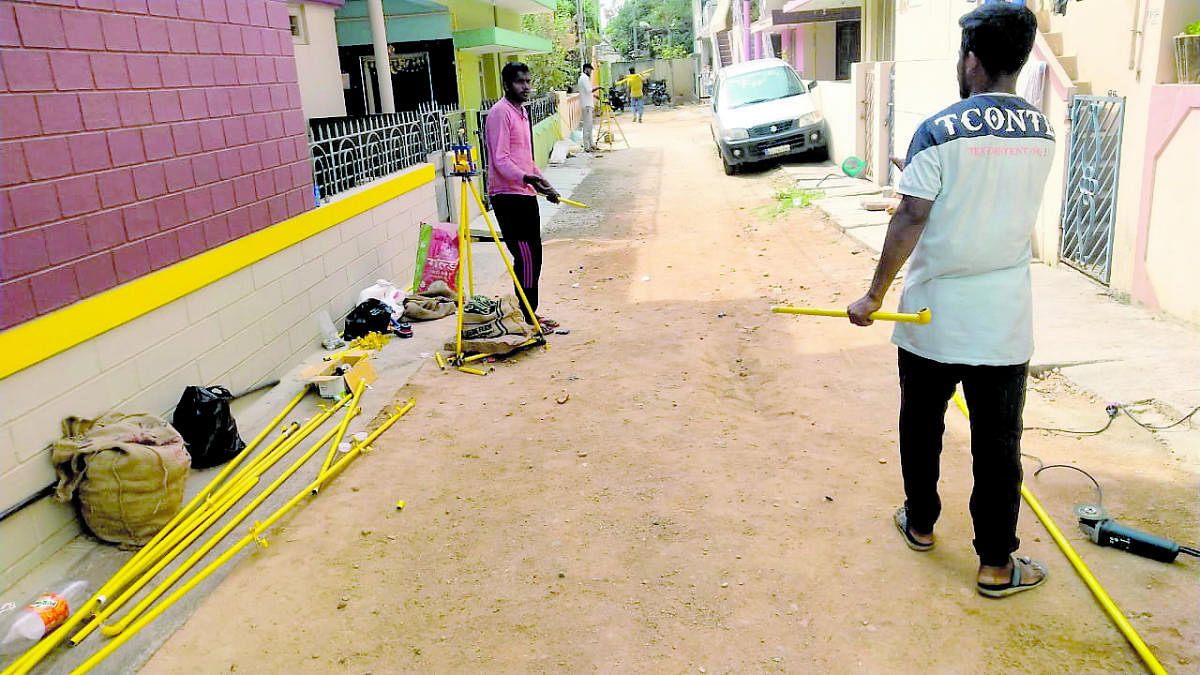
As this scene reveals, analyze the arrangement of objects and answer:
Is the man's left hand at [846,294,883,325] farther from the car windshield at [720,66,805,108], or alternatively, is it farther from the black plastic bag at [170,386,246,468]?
the car windshield at [720,66,805,108]

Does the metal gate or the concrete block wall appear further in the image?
the metal gate

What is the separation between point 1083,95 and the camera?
658 cm

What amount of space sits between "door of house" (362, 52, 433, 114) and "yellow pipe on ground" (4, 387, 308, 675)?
11436mm

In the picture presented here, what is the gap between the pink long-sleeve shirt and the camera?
597 cm

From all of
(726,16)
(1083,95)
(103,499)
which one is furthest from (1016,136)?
(726,16)

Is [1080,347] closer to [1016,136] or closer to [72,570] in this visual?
[1016,136]

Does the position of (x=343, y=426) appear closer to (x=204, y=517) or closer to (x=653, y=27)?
(x=204, y=517)

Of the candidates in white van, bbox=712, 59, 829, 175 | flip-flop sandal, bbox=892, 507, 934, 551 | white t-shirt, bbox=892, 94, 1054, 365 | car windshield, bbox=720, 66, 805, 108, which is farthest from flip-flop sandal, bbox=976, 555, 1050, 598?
car windshield, bbox=720, 66, 805, 108

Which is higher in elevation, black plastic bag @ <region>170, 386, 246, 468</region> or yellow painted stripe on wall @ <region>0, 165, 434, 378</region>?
yellow painted stripe on wall @ <region>0, 165, 434, 378</region>

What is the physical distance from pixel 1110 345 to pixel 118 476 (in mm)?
5303

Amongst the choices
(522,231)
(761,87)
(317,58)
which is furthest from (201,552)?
(761,87)

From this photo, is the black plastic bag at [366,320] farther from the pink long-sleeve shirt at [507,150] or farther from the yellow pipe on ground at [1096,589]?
the yellow pipe on ground at [1096,589]

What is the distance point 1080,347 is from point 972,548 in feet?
8.12

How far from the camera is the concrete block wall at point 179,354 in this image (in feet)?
10.8
